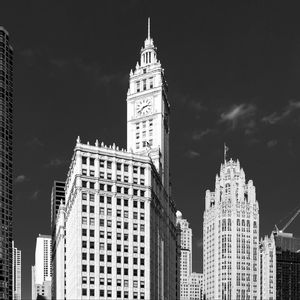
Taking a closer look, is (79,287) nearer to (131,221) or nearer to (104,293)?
(104,293)

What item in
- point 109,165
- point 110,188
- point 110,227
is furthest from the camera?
point 109,165

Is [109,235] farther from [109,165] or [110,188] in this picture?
[109,165]

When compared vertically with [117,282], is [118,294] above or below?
below

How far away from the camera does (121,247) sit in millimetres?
184250

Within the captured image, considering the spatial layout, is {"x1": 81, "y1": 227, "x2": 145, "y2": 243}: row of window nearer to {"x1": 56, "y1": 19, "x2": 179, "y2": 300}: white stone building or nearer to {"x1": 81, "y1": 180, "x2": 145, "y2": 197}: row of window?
{"x1": 56, "y1": 19, "x2": 179, "y2": 300}: white stone building

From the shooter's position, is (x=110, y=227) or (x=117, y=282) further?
(x=110, y=227)

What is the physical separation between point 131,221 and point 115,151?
1893cm

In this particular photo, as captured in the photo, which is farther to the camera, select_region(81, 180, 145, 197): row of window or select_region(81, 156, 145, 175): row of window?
select_region(81, 156, 145, 175): row of window

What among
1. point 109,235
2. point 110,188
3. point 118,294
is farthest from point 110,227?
point 118,294

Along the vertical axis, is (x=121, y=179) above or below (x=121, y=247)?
above

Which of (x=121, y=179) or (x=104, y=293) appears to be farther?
(x=121, y=179)

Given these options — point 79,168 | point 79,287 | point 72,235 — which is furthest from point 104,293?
point 79,168

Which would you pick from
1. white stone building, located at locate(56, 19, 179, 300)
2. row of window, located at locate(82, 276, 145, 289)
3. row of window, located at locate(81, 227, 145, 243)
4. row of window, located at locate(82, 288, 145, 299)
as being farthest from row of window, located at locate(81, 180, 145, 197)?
row of window, located at locate(82, 288, 145, 299)

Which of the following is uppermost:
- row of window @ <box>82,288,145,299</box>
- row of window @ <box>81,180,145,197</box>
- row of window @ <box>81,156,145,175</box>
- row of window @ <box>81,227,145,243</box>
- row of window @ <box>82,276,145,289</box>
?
row of window @ <box>81,156,145,175</box>
